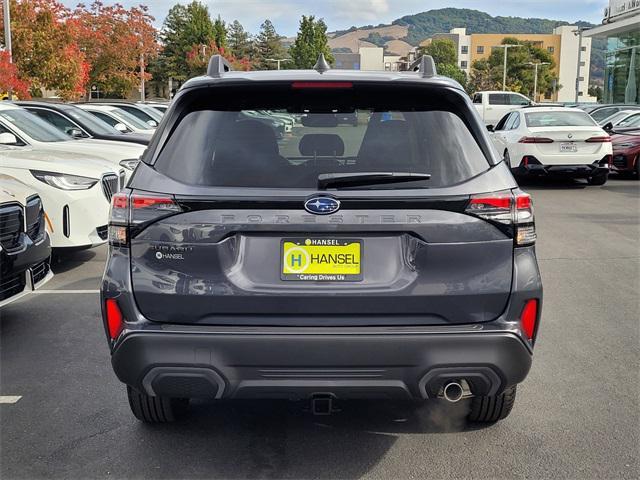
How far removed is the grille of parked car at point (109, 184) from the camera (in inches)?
311

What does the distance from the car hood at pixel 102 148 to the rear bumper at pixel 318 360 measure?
20.0ft

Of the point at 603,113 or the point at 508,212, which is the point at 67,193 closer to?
the point at 508,212

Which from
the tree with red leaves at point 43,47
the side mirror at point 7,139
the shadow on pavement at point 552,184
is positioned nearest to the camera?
the side mirror at point 7,139

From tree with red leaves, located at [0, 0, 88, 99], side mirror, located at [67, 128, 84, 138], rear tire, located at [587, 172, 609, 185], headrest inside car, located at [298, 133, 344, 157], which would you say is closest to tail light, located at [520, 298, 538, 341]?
headrest inside car, located at [298, 133, 344, 157]

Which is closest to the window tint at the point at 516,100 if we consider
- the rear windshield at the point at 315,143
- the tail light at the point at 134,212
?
the rear windshield at the point at 315,143

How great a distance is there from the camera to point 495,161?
3246 millimetres

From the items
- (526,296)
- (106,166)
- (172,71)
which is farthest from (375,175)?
(172,71)

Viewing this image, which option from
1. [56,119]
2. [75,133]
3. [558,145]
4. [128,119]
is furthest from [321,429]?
[128,119]

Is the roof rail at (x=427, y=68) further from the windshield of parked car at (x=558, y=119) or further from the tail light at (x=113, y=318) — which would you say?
the windshield of parked car at (x=558, y=119)

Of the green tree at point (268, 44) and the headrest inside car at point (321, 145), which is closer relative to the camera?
the headrest inside car at point (321, 145)

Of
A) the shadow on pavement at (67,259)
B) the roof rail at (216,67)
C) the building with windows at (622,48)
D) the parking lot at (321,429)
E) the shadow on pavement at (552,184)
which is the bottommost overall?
the shadow on pavement at (67,259)

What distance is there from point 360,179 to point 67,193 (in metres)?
5.17

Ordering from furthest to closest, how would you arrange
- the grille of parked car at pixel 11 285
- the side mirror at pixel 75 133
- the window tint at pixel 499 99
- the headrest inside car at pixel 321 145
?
the window tint at pixel 499 99, the side mirror at pixel 75 133, the grille of parked car at pixel 11 285, the headrest inside car at pixel 321 145

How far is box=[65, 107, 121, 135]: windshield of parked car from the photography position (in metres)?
12.7
